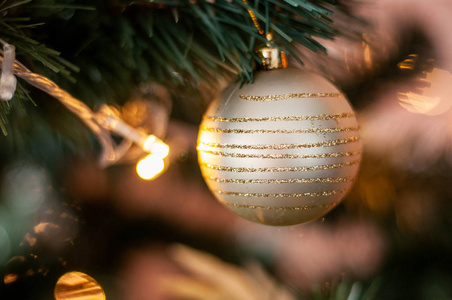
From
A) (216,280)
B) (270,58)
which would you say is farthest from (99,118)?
(216,280)

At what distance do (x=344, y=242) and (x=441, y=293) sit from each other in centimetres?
12

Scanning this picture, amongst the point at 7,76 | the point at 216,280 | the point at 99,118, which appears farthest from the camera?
the point at 216,280

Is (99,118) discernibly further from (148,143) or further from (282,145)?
(282,145)

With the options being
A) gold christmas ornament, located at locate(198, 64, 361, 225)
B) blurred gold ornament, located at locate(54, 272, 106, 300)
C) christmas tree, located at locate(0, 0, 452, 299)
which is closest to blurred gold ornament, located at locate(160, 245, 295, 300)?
christmas tree, located at locate(0, 0, 452, 299)

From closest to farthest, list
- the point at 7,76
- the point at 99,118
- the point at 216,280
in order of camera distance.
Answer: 1. the point at 7,76
2. the point at 99,118
3. the point at 216,280

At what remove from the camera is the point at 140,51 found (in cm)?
33

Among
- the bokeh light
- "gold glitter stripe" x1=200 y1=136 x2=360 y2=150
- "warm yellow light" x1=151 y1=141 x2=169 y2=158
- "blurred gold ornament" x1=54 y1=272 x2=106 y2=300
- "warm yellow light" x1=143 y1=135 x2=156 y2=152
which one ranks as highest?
"warm yellow light" x1=143 y1=135 x2=156 y2=152

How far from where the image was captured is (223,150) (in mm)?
301

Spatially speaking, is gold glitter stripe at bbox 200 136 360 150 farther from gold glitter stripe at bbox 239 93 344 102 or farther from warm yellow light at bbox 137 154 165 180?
warm yellow light at bbox 137 154 165 180

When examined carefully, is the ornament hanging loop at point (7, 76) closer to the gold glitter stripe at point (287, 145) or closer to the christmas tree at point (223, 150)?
the christmas tree at point (223, 150)

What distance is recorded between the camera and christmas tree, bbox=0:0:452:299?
0.96 ft

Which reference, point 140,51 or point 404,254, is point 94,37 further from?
point 404,254

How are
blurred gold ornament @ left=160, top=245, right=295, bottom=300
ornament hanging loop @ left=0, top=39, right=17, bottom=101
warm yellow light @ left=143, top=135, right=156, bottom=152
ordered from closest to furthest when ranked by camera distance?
ornament hanging loop @ left=0, top=39, right=17, bottom=101, warm yellow light @ left=143, top=135, right=156, bottom=152, blurred gold ornament @ left=160, top=245, right=295, bottom=300

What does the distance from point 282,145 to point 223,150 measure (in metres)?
0.04
